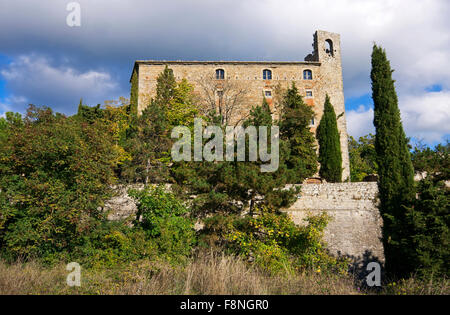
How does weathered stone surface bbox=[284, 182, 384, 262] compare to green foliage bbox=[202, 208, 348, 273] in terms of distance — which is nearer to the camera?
green foliage bbox=[202, 208, 348, 273]

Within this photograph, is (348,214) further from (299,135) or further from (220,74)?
(220,74)

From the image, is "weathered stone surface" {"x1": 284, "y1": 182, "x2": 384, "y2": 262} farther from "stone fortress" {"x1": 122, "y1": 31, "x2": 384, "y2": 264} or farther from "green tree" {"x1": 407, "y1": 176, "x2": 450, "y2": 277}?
"stone fortress" {"x1": 122, "y1": 31, "x2": 384, "y2": 264}

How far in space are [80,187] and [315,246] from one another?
30.1 feet

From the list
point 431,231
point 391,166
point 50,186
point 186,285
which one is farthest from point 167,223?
point 391,166

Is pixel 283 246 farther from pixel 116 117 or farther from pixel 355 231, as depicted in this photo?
pixel 116 117

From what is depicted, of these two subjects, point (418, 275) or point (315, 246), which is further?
point (315, 246)

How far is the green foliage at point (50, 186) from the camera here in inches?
399

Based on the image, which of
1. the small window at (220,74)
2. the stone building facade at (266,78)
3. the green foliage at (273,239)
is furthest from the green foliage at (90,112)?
the green foliage at (273,239)

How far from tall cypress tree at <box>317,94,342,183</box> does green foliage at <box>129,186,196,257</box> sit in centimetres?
1294

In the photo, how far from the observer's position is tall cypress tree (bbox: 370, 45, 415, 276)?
1169 cm

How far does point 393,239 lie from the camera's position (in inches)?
468

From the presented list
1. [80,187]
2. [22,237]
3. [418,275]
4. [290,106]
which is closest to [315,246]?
[418,275]

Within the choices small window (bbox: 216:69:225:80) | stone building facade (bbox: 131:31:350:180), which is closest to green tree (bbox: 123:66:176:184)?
stone building facade (bbox: 131:31:350:180)
